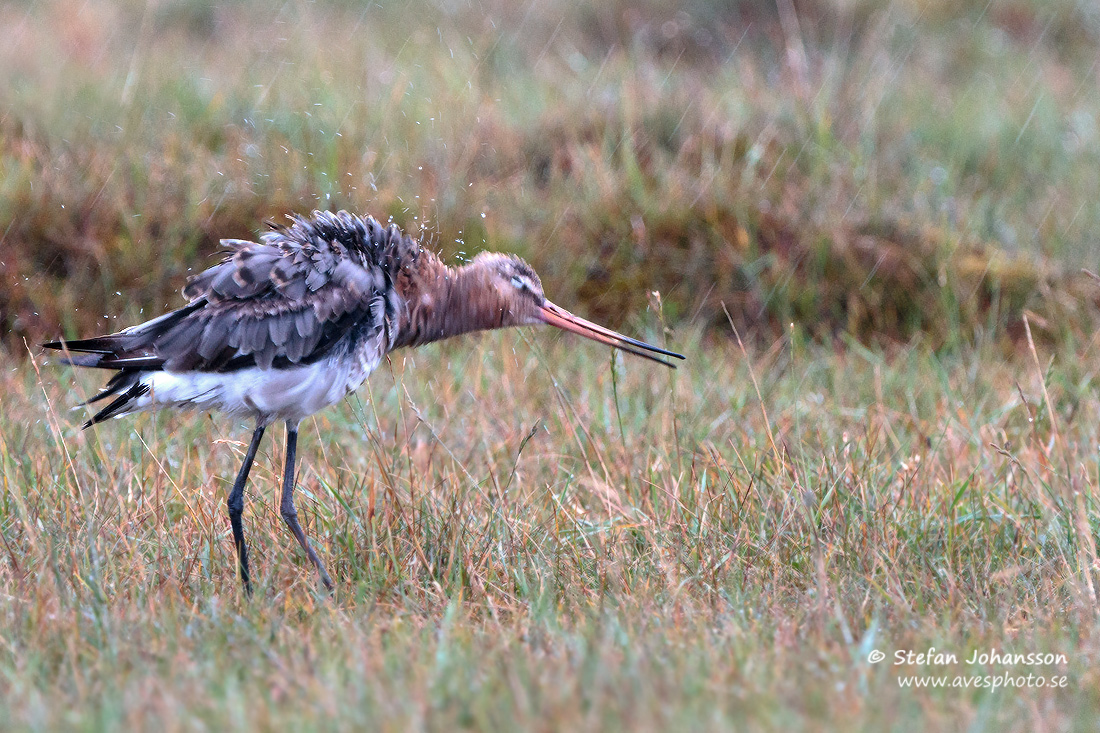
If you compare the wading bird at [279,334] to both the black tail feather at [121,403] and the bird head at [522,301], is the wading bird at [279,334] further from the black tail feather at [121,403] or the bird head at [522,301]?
the bird head at [522,301]

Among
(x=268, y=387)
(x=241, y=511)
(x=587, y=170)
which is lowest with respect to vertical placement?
(x=241, y=511)

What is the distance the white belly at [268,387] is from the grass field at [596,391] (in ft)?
0.55

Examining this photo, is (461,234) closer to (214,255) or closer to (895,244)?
(214,255)

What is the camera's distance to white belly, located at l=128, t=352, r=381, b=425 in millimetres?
4219

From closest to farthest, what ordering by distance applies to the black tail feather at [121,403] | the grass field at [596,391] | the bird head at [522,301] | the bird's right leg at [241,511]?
the grass field at [596,391] → the bird's right leg at [241,511] → the black tail feather at [121,403] → the bird head at [522,301]

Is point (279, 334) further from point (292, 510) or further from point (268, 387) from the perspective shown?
point (292, 510)

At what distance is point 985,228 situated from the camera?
24.9ft

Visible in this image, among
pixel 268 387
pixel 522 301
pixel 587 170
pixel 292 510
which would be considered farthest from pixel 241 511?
pixel 587 170

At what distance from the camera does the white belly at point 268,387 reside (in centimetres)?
422

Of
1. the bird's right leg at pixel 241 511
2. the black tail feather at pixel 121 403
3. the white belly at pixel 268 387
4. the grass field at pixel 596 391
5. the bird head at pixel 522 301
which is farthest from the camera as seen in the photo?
the bird head at pixel 522 301

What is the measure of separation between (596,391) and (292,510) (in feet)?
6.01

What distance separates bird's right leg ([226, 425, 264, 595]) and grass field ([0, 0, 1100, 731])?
3.4 inches

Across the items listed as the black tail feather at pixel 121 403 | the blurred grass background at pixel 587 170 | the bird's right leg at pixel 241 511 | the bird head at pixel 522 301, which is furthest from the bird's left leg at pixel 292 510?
the blurred grass background at pixel 587 170

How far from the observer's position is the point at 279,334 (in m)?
4.23
